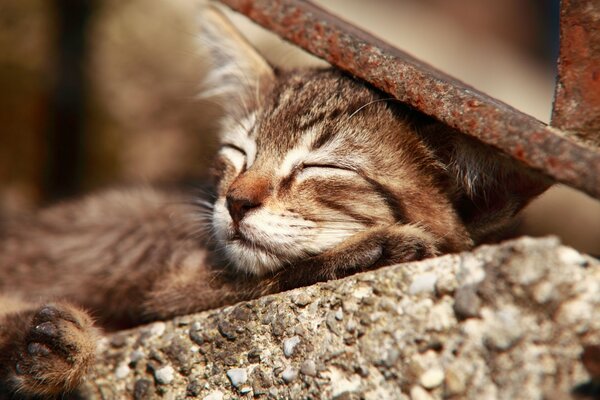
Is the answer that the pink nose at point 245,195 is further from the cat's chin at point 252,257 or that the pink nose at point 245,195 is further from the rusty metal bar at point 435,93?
the rusty metal bar at point 435,93

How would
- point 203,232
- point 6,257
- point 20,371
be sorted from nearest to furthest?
point 20,371
point 203,232
point 6,257

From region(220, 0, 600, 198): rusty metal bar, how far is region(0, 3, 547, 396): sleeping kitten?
18 cm

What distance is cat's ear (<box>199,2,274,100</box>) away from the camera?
2674 millimetres

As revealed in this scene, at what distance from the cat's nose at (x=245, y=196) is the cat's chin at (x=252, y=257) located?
70mm

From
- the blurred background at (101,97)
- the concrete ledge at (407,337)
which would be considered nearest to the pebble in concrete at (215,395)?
the concrete ledge at (407,337)

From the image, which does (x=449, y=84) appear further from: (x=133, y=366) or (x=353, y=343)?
(x=133, y=366)

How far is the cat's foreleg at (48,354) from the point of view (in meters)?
1.83

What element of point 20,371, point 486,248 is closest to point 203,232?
point 20,371

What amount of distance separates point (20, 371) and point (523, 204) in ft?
4.75

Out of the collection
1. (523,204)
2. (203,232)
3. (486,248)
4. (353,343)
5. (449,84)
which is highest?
(449,84)

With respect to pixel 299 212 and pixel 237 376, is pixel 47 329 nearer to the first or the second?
pixel 237 376

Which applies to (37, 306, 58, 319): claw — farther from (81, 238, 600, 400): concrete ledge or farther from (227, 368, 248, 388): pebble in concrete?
(227, 368, 248, 388): pebble in concrete

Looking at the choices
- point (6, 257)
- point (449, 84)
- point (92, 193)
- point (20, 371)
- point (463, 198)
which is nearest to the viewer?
point (449, 84)

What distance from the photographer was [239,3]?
7.29 ft
